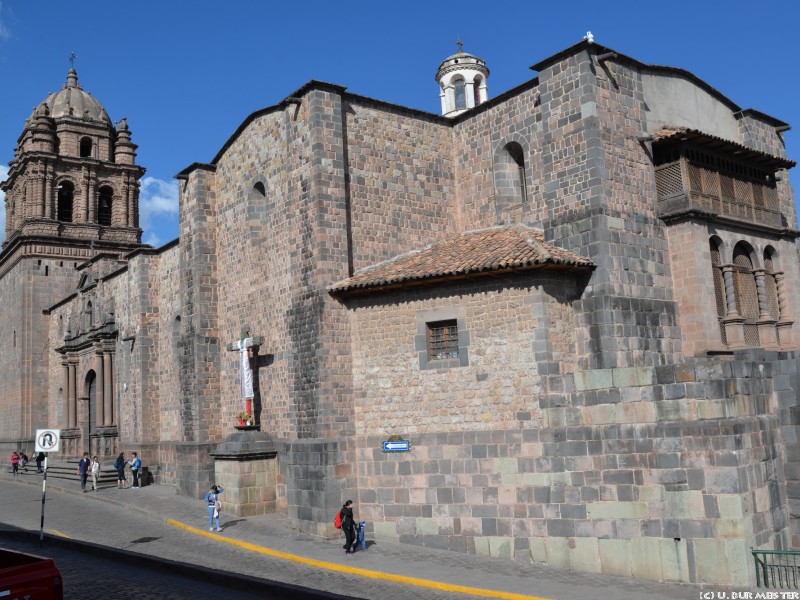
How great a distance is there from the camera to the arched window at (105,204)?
136 feet

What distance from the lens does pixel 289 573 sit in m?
13.6

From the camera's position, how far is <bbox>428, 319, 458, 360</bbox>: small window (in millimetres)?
16000

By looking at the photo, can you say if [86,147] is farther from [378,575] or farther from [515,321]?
[378,575]

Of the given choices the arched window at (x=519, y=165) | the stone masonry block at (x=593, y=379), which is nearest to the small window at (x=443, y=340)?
the stone masonry block at (x=593, y=379)

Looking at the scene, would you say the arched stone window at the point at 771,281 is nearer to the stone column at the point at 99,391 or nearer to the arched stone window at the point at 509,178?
the arched stone window at the point at 509,178

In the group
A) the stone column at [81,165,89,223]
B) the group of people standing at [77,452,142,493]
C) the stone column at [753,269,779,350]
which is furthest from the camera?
the stone column at [81,165,89,223]

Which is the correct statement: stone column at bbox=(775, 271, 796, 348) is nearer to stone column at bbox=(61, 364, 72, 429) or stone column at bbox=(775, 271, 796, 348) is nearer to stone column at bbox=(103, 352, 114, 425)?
stone column at bbox=(103, 352, 114, 425)

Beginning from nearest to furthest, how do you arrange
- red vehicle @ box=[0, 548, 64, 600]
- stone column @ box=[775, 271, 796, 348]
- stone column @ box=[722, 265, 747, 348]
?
red vehicle @ box=[0, 548, 64, 600], stone column @ box=[722, 265, 747, 348], stone column @ box=[775, 271, 796, 348]

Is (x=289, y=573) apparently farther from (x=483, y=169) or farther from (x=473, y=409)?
(x=483, y=169)

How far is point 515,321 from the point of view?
49.6 ft

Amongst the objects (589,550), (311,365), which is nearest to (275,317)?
(311,365)

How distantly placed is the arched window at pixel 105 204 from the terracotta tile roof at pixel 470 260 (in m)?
28.7

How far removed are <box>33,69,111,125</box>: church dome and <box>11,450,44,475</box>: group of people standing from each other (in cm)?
1886

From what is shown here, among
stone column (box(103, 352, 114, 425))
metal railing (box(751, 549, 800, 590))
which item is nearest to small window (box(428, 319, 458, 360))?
metal railing (box(751, 549, 800, 590))
